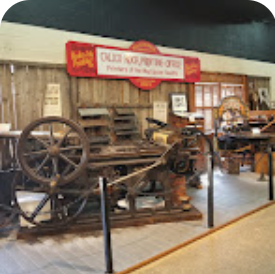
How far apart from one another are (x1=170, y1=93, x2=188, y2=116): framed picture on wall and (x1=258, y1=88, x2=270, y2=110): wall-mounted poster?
8.69ft

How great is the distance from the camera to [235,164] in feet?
18.6

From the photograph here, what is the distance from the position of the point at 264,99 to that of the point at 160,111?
134 inches

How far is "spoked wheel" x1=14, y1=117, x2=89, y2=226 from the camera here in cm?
275

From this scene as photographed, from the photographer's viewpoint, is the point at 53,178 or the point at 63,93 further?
A: the point at 63,93

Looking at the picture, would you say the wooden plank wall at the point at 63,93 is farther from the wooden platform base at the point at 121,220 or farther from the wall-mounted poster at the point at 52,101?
the wooden platform base at the point at 121,220

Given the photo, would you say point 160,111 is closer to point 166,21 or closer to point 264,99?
point 166,21

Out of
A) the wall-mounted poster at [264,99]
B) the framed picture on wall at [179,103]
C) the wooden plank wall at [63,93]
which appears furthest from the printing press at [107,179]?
the wall-mounted poster at [264,99]

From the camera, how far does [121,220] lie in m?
3.27

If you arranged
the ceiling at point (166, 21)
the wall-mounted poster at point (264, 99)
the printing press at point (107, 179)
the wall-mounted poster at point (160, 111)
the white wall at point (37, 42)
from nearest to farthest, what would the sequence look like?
1. the printing press at point (107, 179)
2. the ceiling at point (166, 21)
3. the white wall at point (37, 42)
4. the wall-mounted poster at point (160, 111)
5. the wall-mounted poster at point (264, 99)

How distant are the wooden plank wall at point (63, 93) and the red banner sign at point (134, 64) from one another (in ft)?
0.44

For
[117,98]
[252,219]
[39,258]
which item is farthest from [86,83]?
[252,219]

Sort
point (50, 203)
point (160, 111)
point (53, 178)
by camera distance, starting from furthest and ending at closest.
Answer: point (160, 111)
point (50, 203)
point (53, 178)

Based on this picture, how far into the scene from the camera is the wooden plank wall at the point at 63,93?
12.8 feet

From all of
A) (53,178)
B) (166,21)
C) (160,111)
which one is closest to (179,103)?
(160,111)
